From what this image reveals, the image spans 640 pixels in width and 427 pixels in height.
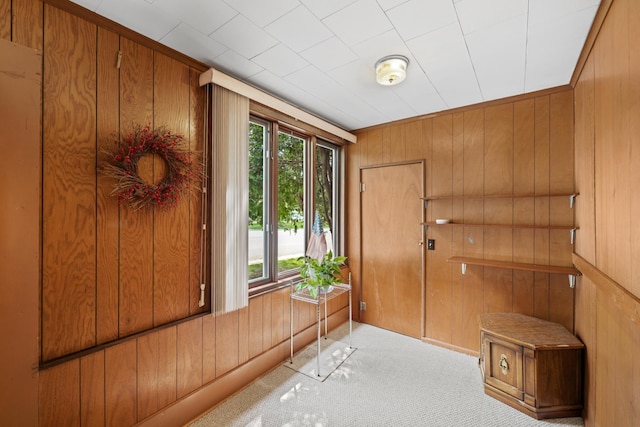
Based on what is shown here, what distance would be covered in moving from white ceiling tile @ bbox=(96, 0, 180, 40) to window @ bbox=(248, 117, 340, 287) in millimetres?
957

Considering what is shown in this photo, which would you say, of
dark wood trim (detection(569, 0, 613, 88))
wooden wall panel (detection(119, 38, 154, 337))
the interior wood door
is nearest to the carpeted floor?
the interior wood door

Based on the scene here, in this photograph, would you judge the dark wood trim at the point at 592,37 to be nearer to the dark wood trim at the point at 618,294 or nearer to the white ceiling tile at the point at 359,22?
the white ceiling tile at the point at 359,22

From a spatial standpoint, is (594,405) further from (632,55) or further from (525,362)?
(632,55)

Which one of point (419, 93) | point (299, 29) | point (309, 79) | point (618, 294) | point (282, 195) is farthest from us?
point (282, 195)

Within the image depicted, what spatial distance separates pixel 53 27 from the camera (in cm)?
133

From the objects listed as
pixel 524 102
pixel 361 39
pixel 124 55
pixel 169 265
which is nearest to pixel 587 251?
pixel 524 102

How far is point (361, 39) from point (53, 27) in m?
1.60

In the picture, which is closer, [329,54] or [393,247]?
[329,54]

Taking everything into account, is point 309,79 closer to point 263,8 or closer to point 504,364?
point 263,8

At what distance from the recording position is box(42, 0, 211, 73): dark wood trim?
136cm

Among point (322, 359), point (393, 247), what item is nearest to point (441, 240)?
point (393, 247)

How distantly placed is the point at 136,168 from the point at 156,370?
1.24 m

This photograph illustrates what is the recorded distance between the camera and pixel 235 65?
6.45 ft

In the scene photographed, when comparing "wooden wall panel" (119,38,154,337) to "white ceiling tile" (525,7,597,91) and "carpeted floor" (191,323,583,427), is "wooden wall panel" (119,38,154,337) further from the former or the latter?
"white ceiling tile" (525,7,597,91)
